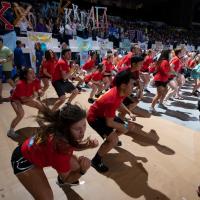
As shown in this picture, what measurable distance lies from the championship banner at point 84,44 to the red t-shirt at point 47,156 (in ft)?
35.3

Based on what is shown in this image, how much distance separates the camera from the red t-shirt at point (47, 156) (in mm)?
2184

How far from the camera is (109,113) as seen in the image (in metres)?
3.38

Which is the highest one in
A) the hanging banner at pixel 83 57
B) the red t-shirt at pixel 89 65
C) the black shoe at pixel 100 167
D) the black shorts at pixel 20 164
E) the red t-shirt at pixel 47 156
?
the red t-shirt at pixel 47 156

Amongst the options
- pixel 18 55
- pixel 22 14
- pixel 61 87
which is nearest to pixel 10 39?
pixel 18 55

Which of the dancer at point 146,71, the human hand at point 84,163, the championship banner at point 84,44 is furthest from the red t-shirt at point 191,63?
the human hand at point 84,163

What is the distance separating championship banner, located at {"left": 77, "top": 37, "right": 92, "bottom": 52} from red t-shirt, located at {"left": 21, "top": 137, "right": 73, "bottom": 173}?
10767 millimetres

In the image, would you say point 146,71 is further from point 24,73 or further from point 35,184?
point 35,184

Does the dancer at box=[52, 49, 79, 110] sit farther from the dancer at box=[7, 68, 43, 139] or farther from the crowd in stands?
the crowd in stands

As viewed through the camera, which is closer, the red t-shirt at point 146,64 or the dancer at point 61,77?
the dancer at point 61,77

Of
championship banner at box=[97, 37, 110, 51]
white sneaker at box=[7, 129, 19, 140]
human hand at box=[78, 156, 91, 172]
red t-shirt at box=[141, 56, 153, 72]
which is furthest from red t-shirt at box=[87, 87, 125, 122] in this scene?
championship banner at box=[97, 37, 110, 51]

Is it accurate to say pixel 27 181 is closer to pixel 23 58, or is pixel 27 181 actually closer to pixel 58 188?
pixel 58 188

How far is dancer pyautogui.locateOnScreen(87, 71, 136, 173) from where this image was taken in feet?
11.2

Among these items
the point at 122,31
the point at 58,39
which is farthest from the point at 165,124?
the point at 122,31

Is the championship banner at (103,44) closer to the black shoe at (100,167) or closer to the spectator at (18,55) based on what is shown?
the spectator at (18,55)
